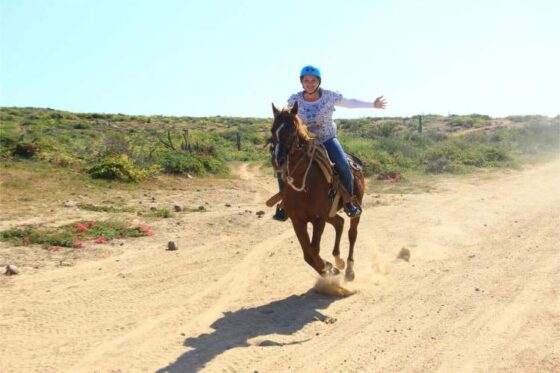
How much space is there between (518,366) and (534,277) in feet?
10.9

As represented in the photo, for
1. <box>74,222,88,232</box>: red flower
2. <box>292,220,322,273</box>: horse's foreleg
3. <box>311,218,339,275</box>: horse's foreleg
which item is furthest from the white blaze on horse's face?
<box>74,222,88,232</box>: red flower

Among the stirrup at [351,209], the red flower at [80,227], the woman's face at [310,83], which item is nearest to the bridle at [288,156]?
the woman's face at [310,83]

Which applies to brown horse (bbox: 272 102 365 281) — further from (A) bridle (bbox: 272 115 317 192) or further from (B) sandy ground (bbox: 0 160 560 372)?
(B) sandy ground (bbox: 0 160 560 372)

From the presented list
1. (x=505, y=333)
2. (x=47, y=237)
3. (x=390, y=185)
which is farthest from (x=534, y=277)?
(x=390, y=185)

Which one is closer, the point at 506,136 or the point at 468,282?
the point at 468,282

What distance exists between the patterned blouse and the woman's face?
0.20 meters

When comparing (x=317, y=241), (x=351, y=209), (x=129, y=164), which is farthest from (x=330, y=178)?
(x=129, y=164)

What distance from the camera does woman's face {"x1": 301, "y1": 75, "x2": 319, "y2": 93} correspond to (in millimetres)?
7701

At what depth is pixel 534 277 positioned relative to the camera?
7.98 m

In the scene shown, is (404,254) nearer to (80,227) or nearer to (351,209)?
(351,209)

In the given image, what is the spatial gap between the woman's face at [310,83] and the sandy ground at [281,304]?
9.59 feet

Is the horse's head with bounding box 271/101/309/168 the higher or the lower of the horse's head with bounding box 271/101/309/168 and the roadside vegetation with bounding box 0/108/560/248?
the higher

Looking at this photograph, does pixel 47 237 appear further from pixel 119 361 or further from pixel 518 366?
pixel 518 366

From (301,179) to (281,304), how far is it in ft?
5.62
